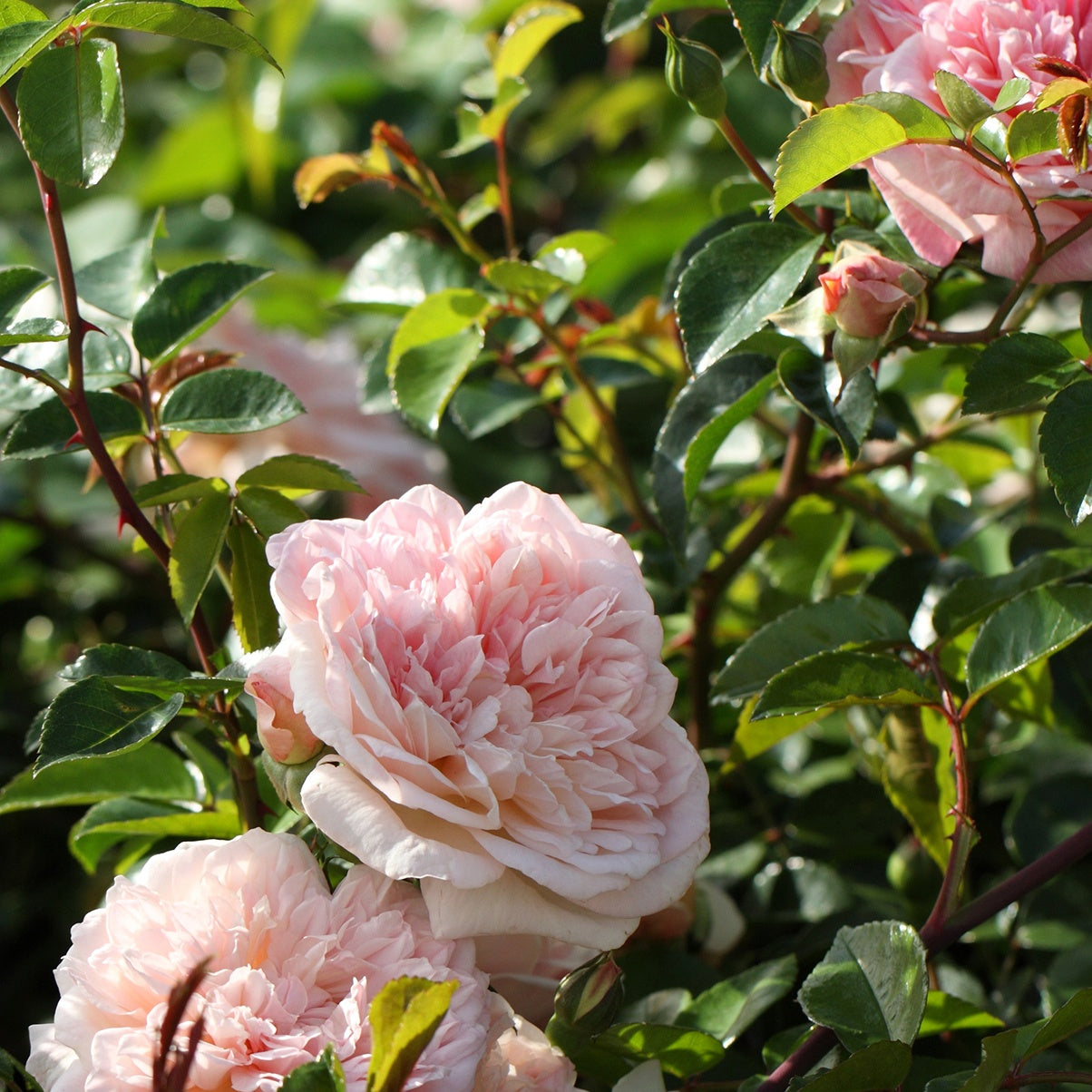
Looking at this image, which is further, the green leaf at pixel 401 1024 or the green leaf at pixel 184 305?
the green leaf at pixel 184 305

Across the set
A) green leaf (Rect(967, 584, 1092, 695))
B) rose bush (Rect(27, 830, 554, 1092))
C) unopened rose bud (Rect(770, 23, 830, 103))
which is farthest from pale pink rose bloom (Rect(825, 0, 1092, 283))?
rose bush (Rect(27, 830, 554, 1092))

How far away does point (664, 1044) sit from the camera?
→ 1.65 feet

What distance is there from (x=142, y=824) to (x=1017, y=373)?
1.39ft

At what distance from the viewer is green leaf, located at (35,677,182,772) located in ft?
1.49

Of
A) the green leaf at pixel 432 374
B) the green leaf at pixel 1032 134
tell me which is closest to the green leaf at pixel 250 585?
the green leaf at pixel 432 374

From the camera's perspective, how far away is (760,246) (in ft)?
1.86

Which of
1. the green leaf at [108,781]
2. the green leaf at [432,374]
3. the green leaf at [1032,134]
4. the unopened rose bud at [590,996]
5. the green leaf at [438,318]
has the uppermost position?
the green leaf at [1032,134]

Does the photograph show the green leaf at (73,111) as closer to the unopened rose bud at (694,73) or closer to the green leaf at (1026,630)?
the unopened rose bud at (694,73)

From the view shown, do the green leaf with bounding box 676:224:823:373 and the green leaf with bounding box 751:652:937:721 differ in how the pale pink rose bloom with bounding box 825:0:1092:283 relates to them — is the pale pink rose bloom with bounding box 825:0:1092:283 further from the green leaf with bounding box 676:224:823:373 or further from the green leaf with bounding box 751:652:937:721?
the green leaf with bounding box 751:652:937:721

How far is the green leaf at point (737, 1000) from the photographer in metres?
0.54

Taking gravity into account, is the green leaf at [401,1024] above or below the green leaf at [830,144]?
below

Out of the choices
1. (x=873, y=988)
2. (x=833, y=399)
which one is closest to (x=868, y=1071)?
(x=873, y=988)

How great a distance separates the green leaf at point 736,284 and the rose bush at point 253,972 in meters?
0.26

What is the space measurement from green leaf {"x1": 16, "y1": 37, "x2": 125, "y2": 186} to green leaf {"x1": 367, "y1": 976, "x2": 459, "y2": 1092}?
32cm
